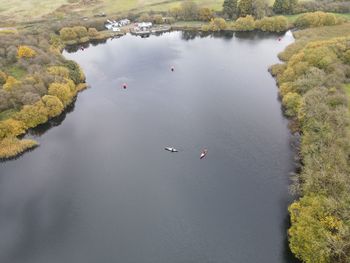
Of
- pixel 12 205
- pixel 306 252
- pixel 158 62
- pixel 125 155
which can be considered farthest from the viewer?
pixel 158 62

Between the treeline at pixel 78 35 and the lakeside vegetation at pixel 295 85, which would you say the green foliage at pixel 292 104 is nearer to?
the lakeside vegetation at pixel 295 85

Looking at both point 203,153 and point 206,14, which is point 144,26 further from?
point 203,153

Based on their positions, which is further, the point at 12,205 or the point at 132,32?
the point at 132,32

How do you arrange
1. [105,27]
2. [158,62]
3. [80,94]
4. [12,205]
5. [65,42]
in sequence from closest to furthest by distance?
[12,205] → [80,94] → [158,62] → [65,42] → [105,27]

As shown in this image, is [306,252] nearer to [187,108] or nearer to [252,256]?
[252,256]

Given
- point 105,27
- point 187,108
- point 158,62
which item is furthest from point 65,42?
point 187,108
